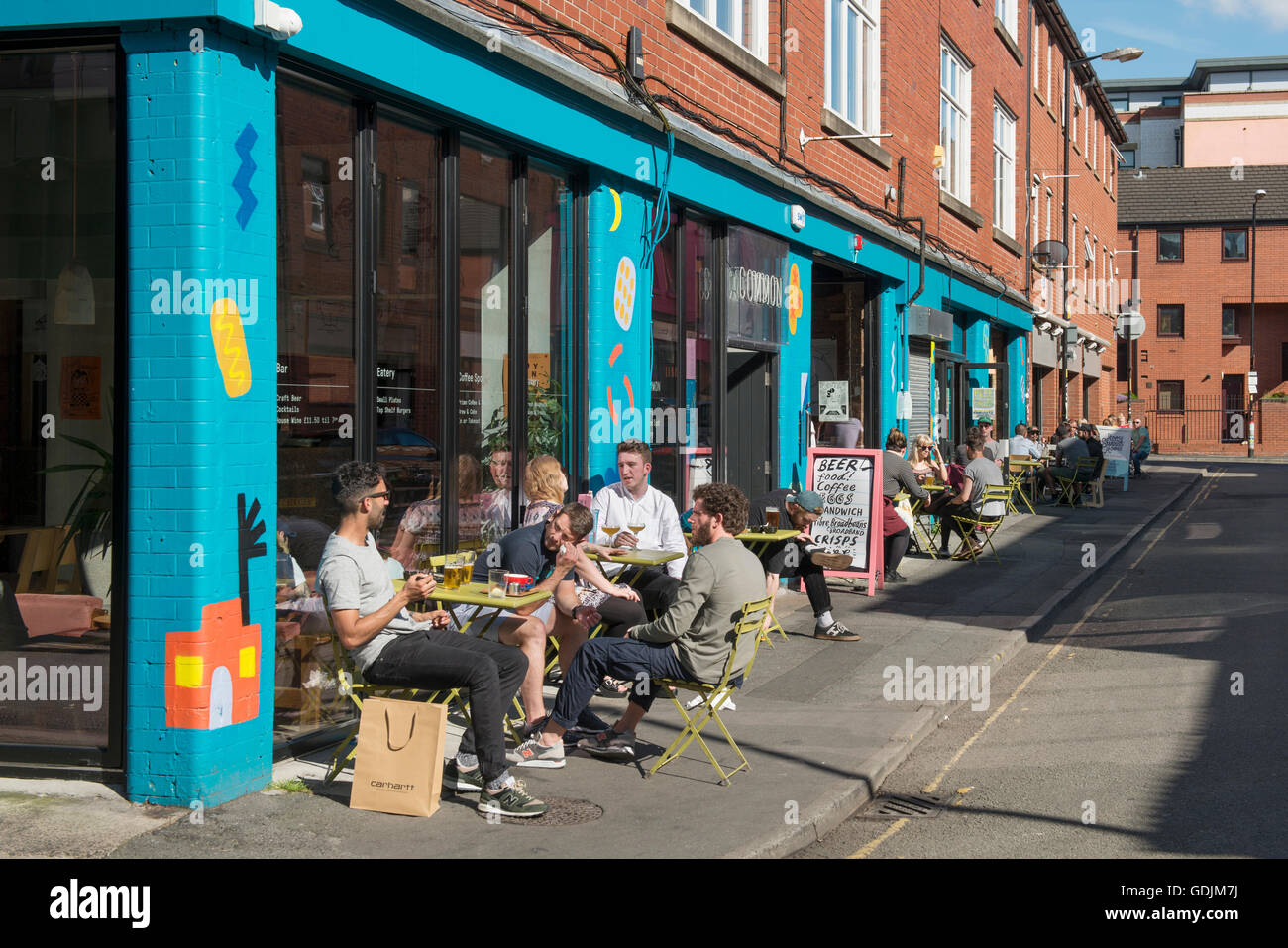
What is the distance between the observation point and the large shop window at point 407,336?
6840 mm

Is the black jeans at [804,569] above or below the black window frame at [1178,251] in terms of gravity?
below

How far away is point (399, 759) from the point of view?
5.84m

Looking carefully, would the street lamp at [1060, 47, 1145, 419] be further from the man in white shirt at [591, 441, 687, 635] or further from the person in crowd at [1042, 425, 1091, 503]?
the man in white shirt at [591, 441, 687, 635]

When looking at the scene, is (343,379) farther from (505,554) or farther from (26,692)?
(26,692)

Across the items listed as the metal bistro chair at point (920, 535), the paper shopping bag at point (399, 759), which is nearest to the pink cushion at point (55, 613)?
the paper shopping bag at point (399, 759)

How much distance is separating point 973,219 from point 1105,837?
58.5ft

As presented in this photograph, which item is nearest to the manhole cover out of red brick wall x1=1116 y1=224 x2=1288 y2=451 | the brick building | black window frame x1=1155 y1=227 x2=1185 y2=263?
the brick building

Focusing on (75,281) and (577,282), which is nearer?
(75,281)

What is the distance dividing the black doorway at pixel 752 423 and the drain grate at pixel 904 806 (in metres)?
7.10

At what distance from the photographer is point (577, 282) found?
9.84 metres

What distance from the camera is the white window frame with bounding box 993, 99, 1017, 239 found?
2480cm

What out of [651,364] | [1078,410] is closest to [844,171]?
[651,364]

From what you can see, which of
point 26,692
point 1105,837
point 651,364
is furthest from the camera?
point 651,364

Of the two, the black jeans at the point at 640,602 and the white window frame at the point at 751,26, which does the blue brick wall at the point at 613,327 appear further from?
the white window frame at the point at 751,26
